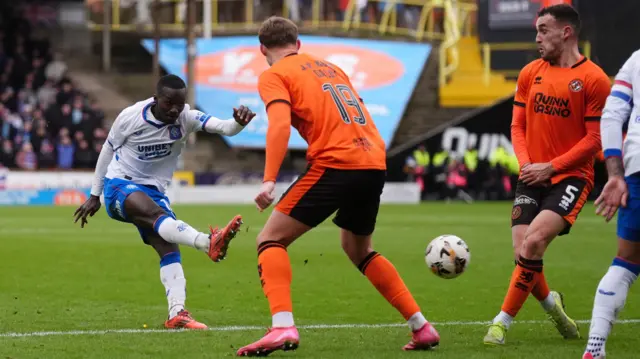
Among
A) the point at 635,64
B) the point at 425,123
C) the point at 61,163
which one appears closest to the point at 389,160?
the point at 425,123

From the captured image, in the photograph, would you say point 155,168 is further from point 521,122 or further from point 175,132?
point 521,122

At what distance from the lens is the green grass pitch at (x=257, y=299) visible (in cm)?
739

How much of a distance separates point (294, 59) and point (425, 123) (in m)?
29.4

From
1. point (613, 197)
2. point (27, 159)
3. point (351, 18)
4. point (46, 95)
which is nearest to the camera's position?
point (613, 197)

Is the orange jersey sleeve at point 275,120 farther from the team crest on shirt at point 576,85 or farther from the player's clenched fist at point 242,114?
the team crest on shirt at point 576,85

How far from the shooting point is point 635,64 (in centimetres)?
617

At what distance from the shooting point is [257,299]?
10.4 m

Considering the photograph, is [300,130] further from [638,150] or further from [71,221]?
[71,221]

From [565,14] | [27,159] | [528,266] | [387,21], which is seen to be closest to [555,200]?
[528,266]

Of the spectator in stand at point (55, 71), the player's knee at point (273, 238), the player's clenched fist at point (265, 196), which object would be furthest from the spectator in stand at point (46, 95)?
the player's clenched fist at point (265, 196)

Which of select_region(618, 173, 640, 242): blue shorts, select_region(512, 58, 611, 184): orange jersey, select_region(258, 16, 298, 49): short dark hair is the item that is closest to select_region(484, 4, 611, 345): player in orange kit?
select_region(512, 58, 611, 184): orange jersey

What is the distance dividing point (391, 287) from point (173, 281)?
2084 millimetres

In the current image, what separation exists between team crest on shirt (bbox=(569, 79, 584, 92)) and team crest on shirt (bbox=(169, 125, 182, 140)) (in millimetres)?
2998

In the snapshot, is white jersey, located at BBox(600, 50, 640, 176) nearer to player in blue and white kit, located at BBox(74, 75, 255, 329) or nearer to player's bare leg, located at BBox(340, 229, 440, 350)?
player's bare leg, located at BBox(340, 229, 440, 350)
